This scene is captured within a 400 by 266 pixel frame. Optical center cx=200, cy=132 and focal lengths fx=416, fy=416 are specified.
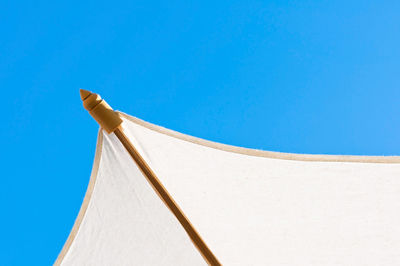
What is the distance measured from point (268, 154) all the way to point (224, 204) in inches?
13.4

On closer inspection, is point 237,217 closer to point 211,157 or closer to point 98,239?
Answer: point 211,157

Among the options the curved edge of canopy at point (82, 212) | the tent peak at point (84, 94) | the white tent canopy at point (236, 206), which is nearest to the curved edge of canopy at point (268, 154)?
the white tent canopy at point (236, 206)

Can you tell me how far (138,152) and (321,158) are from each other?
0.63 metres

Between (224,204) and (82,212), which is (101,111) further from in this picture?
(224,204)

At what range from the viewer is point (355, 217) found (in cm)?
151

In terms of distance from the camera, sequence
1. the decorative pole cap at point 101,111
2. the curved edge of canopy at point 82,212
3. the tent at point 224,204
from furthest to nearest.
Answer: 1. the curved edge of canopy at point 82,212
2. the tent at point 224,204
3. the decorative pole cap at point 101,111

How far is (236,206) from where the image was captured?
66.3 inches

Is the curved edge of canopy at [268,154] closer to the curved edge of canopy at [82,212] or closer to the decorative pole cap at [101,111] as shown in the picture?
the decorative pole cap at [101,111]

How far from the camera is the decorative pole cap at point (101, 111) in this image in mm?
1315

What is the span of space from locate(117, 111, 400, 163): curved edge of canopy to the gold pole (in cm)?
8

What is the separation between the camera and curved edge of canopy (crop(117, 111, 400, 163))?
137 cm

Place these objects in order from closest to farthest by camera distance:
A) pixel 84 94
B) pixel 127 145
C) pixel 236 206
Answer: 1. pixel 84 94
2. pixel 127 145
3. pixel 236 206

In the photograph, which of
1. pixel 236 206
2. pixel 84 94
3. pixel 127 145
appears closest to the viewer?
pixel 84 94

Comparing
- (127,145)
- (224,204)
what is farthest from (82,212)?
(224,204)
